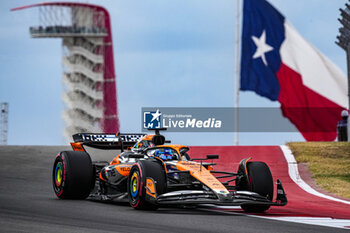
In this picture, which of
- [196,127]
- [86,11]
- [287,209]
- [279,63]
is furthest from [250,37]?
[86,11]

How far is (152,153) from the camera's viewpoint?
1252 centimetres

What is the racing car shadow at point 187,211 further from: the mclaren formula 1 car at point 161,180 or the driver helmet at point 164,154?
the driver helmet at point 164,154

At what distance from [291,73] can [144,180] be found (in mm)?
23488

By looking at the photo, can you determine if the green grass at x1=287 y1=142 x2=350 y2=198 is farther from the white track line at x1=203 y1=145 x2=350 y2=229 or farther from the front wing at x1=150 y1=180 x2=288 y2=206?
the front wing at x1=150 y1=180 x2=288 y2=206

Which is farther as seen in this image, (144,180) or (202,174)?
(202,174)

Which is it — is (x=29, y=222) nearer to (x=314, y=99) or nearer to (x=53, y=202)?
(x=53, y=202)

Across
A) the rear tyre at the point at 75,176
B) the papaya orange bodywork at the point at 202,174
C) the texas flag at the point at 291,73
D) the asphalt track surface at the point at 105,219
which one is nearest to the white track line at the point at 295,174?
the papaya orange bodywork at the point at 202,174

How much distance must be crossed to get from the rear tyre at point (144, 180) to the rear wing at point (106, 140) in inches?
141

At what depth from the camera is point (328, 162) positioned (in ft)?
76.5

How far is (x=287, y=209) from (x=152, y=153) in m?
2.79

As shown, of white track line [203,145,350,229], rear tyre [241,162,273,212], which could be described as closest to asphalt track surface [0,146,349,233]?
white track line [203,145,350,229]

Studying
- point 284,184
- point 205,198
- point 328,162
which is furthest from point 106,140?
point 328,162

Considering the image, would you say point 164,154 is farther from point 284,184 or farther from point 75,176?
point 284,184

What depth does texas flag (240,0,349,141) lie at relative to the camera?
107 feet
